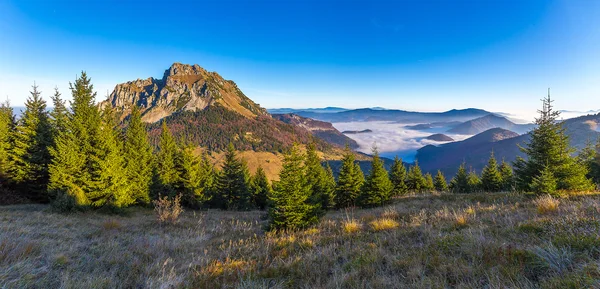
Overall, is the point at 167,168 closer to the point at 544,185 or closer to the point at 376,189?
the point at 376,189

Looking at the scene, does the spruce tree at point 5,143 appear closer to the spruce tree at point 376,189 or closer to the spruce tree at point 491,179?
the spruce tree at point 376,189

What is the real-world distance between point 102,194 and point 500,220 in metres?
22.1

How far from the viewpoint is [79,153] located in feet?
52.8

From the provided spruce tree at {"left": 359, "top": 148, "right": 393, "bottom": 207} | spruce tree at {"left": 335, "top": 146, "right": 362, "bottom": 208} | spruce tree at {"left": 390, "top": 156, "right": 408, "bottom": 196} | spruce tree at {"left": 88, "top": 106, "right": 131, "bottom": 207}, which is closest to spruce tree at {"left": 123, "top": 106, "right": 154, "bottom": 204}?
spruce tree at {"left": 88, "top": 106, "right": 131, "bottom": 207}

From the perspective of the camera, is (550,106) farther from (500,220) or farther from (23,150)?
(23,150)

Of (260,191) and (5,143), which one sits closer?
(5,143)

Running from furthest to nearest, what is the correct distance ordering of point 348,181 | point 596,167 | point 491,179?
point 491,179 < point 596,167 < point 348,181

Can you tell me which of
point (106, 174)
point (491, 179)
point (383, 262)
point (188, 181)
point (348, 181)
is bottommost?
point (491, 179)

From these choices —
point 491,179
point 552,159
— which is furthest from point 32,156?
point 491,179

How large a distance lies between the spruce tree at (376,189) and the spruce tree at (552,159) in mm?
9347

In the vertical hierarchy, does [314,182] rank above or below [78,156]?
below

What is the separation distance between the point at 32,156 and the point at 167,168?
1178 centimetres

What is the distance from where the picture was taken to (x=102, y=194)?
1659 cm

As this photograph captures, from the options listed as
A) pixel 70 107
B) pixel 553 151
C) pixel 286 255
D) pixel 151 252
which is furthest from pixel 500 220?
pixel 70 107
